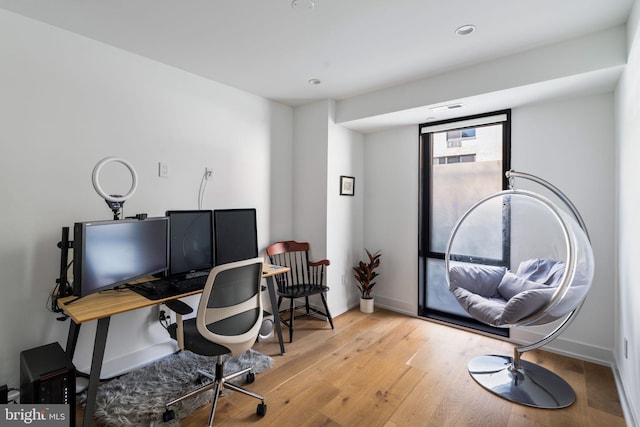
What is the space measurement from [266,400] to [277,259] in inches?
64.5

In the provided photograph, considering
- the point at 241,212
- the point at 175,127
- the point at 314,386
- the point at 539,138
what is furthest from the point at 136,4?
the point at 539,138

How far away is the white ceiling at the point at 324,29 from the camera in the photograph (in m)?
1.84

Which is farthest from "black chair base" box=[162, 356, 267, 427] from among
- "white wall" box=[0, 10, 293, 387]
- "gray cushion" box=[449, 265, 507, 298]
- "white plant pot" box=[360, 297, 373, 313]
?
"white plant pot" box=[360, 297, 373, 313]

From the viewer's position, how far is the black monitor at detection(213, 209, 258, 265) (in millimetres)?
2693

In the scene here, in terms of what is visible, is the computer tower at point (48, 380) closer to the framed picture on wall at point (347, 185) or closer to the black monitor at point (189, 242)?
the black monitor at point (189, 242)

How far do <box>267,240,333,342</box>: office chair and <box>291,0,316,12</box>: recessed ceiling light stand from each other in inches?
86.8

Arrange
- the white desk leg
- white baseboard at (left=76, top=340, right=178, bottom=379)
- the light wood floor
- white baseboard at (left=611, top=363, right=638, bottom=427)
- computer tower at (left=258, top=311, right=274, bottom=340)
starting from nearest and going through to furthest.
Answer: the white desk leg, white baseboard at (left=611, top=363, right=638, bottom=427), the light wood floor, white baseboard at (left=76, top=340, right=178, bottom=379), computer tower at (left=258, top=311, right=274, bottom=340)

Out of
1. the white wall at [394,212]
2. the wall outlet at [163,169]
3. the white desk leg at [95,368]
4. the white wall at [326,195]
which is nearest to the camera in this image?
the white desk leg at [95,368]

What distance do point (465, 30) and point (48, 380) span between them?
3.20 metres

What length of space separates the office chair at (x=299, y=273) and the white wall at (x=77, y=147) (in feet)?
2.80

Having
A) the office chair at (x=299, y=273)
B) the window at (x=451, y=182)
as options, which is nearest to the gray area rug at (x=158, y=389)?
the office chair at (x=299, y=273)

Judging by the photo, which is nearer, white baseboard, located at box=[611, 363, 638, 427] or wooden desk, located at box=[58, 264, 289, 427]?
wooden desk, located at box=[58, 264, 289, 427]

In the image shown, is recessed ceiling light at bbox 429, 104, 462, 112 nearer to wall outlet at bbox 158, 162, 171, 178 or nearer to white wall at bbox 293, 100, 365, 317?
white wall at bbox 293, 100, 365, 317

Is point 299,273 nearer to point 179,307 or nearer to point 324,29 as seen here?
point 179,307
